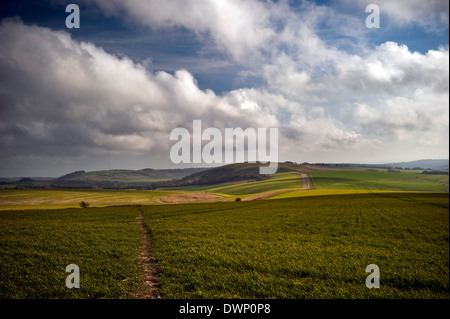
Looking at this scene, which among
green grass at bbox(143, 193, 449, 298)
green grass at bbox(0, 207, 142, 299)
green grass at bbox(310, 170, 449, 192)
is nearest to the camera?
green grass at bbox(0, 207, 142, 299)

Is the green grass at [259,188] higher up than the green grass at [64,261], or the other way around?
the green grass at [64,261]

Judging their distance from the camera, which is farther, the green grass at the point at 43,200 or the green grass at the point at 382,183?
the green grass at the point at 382,183

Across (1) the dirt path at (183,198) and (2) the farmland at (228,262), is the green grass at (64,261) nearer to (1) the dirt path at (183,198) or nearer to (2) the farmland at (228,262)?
(2) the farmland at (228,262)

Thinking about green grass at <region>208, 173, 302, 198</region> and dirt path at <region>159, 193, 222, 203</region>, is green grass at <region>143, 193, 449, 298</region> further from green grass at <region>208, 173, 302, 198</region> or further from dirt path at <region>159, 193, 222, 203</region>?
green grass at <region>208, 173, 302, 198</region>

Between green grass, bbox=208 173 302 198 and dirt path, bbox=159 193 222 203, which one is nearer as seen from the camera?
dirt path, bbox=159 193 222 203

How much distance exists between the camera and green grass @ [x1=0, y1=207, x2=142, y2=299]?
32.1ft

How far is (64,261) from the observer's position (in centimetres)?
1315

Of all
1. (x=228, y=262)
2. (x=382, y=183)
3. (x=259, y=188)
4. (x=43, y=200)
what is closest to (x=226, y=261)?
(x=228, y=262)

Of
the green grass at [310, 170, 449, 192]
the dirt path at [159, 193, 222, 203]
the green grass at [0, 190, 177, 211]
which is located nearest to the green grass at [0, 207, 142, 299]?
the green grass at [0, 190, 177, 211]

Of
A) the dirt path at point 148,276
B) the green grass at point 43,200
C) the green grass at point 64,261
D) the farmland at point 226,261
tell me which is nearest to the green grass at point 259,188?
the green grass at point 43,200

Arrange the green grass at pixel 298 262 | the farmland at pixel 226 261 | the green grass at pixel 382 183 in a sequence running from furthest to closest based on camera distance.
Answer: the green grass at pixel 382 183
the green grass at pixel 298 262
the farmland at pixel 226 261

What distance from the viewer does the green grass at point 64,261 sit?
9789mm

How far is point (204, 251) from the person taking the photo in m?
15.8
